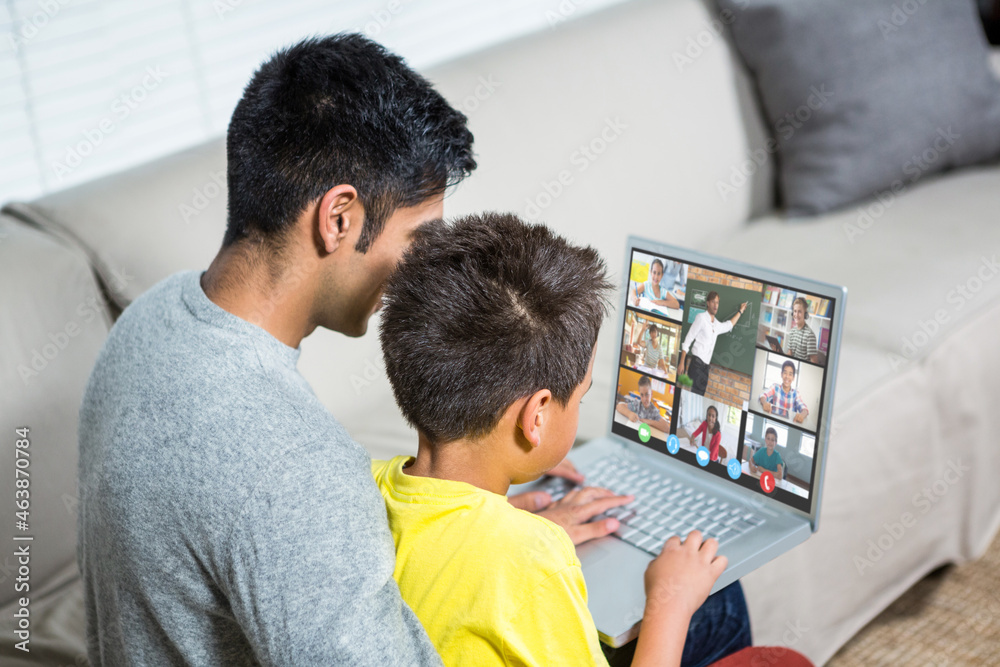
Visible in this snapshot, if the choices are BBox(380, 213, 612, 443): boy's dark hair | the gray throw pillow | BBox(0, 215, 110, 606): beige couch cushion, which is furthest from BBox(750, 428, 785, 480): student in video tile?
the gray throw pillow

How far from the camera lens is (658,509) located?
105 cm

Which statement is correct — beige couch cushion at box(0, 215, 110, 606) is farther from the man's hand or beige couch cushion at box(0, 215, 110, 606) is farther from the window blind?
the man's hand

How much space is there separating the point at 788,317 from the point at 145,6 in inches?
52.9

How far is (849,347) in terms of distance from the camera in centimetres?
156

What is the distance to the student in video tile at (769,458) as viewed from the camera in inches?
38.5

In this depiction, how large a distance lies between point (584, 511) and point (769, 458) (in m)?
0.22

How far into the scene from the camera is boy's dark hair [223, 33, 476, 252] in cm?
86

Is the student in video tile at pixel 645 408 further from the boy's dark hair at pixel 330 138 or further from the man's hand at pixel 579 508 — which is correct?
the boy's dark hair at pixel 330 138

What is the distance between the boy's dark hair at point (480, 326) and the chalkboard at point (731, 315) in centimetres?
21

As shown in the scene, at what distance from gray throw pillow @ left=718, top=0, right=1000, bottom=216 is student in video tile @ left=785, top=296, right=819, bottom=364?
47.9 inches

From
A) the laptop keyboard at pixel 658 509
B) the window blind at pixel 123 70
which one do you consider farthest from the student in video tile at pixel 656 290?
the window blind at pixel 123 70

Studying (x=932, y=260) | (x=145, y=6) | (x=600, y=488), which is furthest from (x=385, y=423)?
(x=932, y=260)

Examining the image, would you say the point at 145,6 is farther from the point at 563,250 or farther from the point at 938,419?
the point at 938,419

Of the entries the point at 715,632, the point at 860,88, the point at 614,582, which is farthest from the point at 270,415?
the point at 860,88
